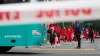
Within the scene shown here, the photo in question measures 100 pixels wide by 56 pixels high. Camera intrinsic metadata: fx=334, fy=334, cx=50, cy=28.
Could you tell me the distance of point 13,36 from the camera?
45.1 ft

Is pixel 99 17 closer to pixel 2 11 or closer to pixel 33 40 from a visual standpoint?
pixel 2 11

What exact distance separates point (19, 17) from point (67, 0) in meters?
0.48

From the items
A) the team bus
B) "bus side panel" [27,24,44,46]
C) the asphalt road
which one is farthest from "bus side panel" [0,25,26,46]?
the team bus

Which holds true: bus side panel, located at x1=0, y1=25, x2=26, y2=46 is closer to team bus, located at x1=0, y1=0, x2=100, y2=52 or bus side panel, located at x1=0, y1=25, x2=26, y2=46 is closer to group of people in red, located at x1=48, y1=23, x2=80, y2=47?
group of people in red, located at x1=48, y1=23, x2=80, y2=47

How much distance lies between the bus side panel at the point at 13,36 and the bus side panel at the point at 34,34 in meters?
0.25

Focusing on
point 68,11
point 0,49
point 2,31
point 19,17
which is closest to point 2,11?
point 19,17

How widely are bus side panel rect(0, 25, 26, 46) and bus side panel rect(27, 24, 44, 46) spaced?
0.81 ft

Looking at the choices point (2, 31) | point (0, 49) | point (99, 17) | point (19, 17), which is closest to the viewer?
point (99, 17)

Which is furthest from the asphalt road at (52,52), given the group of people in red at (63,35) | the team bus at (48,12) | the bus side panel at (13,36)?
the team bus at (48,12)

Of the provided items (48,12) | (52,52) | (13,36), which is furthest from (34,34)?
(48,12)

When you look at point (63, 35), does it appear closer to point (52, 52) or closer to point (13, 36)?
point (52, 52)

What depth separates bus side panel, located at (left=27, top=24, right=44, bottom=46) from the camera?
13.7m

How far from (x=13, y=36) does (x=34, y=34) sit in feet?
2.86

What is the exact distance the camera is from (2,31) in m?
13.3
